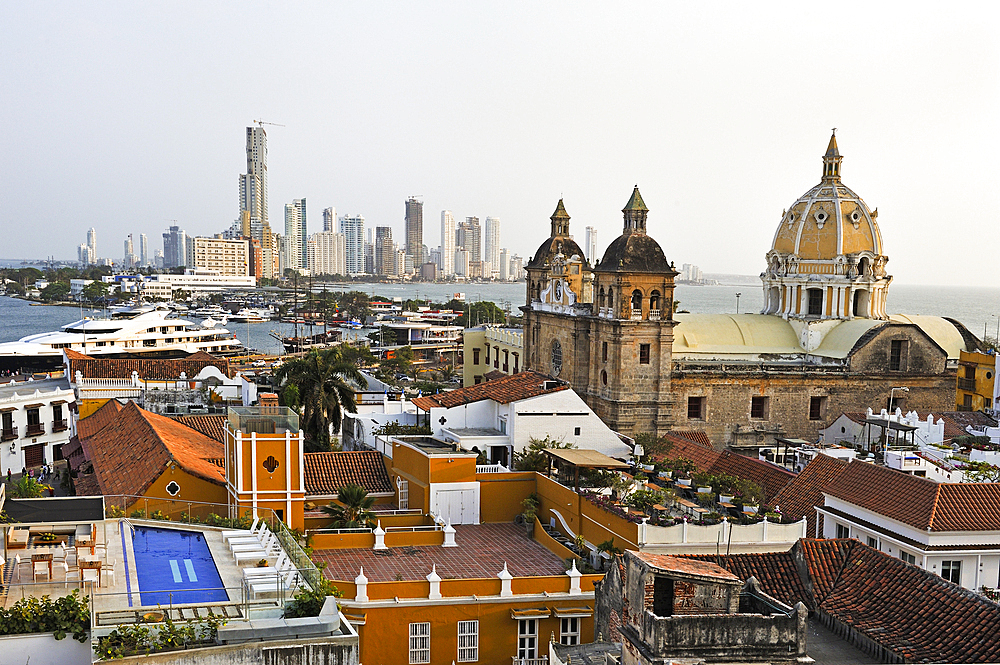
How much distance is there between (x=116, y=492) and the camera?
927 inches

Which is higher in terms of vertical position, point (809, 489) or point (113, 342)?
point (809, 489)

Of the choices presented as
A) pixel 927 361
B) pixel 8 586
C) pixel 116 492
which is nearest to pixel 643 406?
pixel 927 361

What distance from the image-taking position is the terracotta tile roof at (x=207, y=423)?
32.4 metres

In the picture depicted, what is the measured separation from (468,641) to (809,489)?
34.1 ft

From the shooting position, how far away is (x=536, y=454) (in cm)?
2700

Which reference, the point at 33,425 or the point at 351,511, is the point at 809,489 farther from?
the point at 33,425

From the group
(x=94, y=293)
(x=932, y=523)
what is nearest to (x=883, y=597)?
(x=932, y=523)

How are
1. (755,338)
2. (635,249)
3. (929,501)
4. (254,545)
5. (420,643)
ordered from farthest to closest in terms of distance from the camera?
(755,338)
(635,249)
(929,501)
(420,643)
(254,545)

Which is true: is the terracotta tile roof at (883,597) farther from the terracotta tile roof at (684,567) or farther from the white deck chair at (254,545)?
the white deck chair at (254,545)

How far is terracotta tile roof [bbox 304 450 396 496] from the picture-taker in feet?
86.6

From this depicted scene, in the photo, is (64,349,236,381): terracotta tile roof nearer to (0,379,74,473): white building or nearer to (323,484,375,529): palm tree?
(0,379,74,473): white building

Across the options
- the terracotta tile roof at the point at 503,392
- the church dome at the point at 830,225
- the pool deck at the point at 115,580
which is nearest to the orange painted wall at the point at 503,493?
the terracotta tile roof at the point at 503,392

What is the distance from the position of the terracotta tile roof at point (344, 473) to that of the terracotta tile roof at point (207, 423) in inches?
230

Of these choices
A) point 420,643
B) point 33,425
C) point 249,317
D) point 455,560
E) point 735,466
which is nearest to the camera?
point 420,643
